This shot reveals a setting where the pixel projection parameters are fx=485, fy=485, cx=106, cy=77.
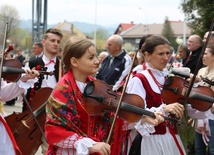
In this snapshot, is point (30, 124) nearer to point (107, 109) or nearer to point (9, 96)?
point (9, 96)

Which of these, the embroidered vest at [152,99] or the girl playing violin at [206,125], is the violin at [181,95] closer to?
the embroidered vest at [152,99]

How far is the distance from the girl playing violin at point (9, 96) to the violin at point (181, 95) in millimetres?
1295

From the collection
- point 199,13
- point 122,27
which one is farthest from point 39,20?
point 122,27

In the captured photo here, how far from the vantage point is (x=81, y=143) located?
3193 mm

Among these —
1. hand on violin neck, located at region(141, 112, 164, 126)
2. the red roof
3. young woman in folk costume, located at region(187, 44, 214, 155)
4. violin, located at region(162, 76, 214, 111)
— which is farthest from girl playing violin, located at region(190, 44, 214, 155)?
the red roof

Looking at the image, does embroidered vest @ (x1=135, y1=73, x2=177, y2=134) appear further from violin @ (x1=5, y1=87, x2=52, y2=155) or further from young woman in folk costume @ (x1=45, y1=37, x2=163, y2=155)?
violin @ (x1=5, y1=87, x2=52, y2=155)

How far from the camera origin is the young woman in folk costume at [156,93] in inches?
155

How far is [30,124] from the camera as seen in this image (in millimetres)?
5559

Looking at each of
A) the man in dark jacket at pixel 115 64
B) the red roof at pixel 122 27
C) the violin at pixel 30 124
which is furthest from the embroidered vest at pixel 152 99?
the red roof at pixel 122 27

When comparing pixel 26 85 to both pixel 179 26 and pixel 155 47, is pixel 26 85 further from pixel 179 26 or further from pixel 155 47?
pixel 179 26

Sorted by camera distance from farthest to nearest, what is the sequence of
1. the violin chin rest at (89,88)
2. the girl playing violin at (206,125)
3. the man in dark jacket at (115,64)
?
the man in dark jacket at (115,64), the girl playing violin at (206,125), the violin chin rest at (89,88)

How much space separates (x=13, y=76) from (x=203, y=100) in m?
1.88

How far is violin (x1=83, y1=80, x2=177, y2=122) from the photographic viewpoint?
3.29 metres

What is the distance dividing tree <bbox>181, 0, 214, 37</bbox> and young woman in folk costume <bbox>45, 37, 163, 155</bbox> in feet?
39.5
